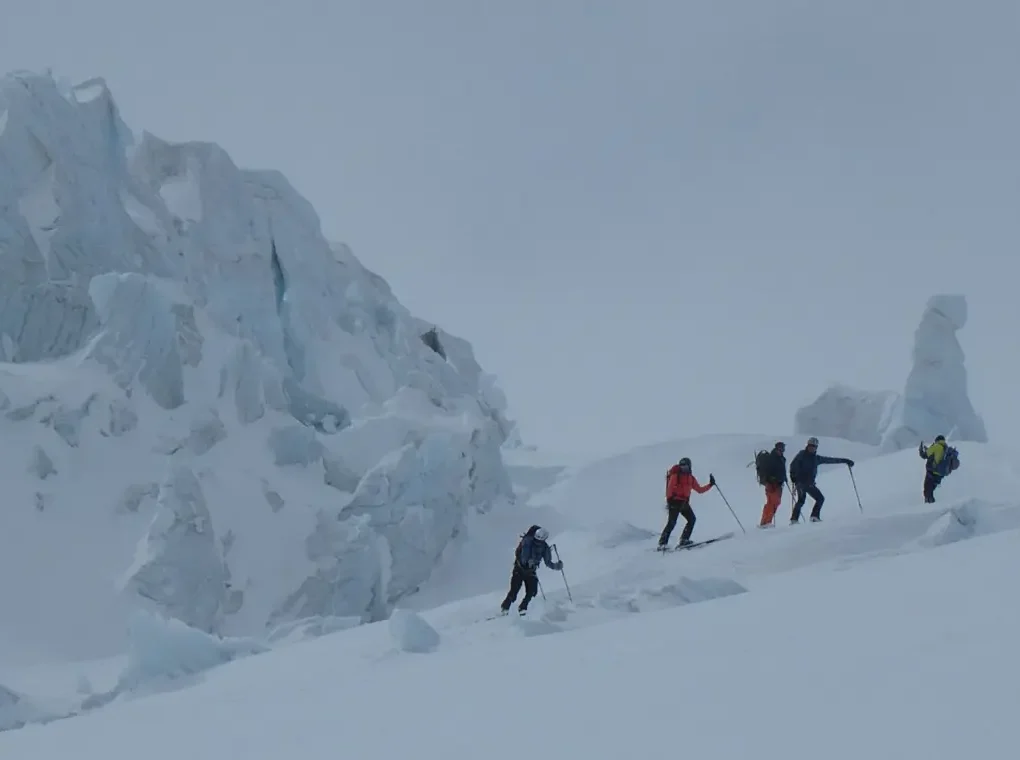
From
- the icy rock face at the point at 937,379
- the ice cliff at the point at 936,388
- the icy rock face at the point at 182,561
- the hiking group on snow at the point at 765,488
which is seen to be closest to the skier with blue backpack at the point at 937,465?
the hiking group on snow at the point at 765,488

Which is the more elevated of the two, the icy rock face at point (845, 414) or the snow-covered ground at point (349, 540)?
the snow-covered ground at point (349, 540)

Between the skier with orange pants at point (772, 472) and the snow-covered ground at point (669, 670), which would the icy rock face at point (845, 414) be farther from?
the snow-covered ground at point (669, 670)

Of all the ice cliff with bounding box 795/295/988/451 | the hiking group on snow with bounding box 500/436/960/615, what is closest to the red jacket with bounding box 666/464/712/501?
the hiking group on snow with bounding box 500/436/960/615

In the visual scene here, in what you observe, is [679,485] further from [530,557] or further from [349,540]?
[349,540]

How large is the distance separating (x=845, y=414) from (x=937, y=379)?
11.6 meters

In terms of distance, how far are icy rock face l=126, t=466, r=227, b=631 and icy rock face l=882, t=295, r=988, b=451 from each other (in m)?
30.7

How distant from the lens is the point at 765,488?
16719 mm

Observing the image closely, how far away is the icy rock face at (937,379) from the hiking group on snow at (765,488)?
89.6ft

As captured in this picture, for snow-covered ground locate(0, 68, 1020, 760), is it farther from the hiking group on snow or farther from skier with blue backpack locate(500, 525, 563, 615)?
the hiking group on snow

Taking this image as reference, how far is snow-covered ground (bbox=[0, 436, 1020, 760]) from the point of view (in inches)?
196

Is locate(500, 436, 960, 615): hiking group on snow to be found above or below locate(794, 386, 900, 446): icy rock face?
above

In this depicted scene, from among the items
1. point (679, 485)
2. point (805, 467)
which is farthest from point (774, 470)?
point (679, 485)

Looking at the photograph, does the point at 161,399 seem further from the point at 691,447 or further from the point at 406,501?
the point at 691,447

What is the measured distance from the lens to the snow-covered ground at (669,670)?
4984 millimetres
